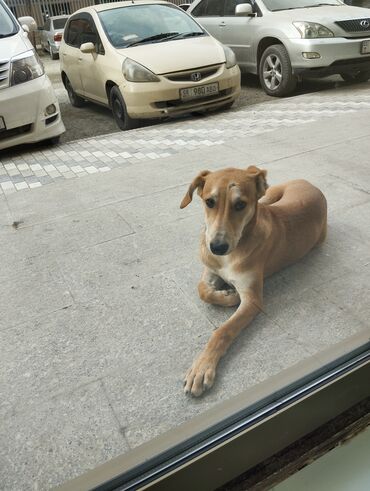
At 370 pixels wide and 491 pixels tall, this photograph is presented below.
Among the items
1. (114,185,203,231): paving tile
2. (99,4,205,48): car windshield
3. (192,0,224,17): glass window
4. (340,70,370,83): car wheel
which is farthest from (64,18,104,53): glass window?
(114,185,203,231): paving tile

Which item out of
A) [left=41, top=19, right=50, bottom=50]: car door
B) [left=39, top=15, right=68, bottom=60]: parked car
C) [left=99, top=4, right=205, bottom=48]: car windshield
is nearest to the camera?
[left=99, top=4, right=205, bottom=48]: car windshield

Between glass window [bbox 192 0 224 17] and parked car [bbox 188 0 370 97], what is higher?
glass window [bbox 192 0 224 17]

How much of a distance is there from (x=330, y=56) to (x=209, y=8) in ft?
8.04

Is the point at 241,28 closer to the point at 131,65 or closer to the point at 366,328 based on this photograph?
the point at 131,65

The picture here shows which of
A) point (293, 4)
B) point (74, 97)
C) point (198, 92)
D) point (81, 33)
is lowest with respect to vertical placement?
point (74, 97)

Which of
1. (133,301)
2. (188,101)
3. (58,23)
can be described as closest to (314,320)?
(133,301)

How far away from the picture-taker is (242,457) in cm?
112

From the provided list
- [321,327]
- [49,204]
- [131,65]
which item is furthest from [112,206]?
[131,65]

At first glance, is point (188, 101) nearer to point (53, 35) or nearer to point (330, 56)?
point (330, 56)

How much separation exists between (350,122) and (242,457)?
95.7 inches

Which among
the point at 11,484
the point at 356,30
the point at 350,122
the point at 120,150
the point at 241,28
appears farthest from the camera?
the point at 241,28

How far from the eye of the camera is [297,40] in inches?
197

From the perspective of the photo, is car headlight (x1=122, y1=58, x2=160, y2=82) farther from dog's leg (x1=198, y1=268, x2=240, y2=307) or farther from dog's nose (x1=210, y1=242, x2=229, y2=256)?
dog's nose (x1=210, y1=242, x2=229, y2=256)

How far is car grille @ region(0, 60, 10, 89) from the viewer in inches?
141
